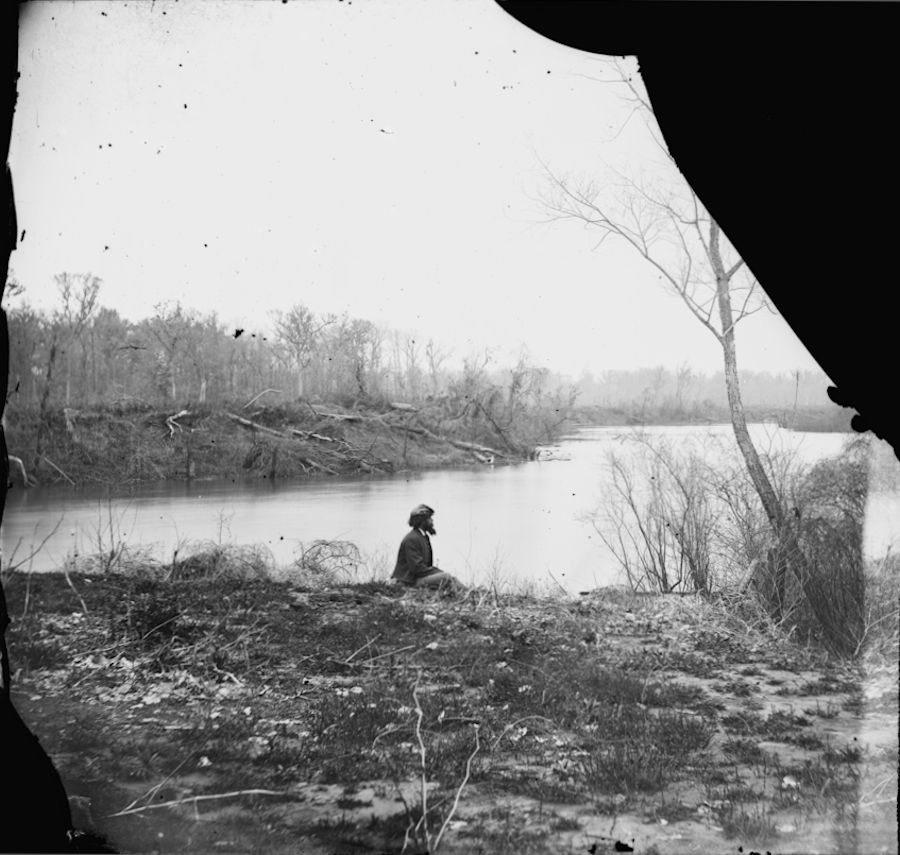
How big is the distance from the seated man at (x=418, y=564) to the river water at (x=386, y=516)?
7cm

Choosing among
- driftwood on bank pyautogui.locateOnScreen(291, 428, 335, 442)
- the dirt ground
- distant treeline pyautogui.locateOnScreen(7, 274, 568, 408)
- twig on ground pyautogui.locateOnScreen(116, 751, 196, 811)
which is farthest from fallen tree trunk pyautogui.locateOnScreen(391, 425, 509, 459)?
twig on ground pyautogui.locateOnScreen(116, 751, 196, 811)

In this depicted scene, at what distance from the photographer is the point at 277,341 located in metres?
3.82

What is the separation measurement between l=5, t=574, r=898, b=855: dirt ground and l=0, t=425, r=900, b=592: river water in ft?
0.73

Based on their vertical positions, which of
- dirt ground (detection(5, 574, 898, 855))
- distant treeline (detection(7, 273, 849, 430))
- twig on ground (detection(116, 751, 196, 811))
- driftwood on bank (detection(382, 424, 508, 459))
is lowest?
twig on ground (detection(116, 751, 196, 811))

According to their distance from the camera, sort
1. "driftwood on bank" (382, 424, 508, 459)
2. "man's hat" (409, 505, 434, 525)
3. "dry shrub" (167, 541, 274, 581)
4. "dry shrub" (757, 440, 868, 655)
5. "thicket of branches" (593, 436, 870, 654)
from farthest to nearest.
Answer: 1. "driftwood on bank" (382, 424, 508, 459)
2. "man's hat" (409, 505, 434, 525)
3. "dry shrub" (167, 541, 274, 581)
4. "thicket of branches" (593, 436, 870, 654)
5. "dry shrub" (757, 440, 868, 655)

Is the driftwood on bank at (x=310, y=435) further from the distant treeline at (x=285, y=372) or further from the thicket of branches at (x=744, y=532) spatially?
the thicket of branches at (x=744, y=532)

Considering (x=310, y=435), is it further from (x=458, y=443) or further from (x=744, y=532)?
(x=744, y=532)

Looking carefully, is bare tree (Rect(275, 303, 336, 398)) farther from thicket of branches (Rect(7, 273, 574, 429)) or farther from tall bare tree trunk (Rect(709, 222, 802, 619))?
tall bare tree trunk (Rect(709, 222, 802, 619))

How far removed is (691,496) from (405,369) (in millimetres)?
2102

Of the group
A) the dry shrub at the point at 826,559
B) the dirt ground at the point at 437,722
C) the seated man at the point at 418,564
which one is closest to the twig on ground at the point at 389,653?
the dirt ground at the point at 437,722

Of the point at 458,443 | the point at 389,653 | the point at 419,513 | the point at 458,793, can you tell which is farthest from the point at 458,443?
the point at 458,793

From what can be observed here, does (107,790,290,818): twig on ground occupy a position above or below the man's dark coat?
below

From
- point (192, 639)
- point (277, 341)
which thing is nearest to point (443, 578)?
point (192, 639)

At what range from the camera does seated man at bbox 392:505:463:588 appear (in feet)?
12.9
